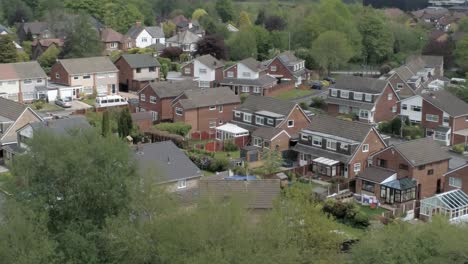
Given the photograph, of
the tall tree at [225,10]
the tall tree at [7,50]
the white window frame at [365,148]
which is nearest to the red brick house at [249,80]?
the tall tree at [7,50]

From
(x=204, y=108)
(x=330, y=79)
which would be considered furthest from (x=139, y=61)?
(x=330, y=79)

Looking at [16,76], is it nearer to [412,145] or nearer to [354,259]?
[412,145]

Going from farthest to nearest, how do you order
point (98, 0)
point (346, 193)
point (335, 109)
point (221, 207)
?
point (98, 0)
point (335, 109)
point (346, 193)
point (221, 207)

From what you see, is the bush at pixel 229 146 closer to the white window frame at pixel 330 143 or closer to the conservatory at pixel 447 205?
the white window frame at pixel 330 143

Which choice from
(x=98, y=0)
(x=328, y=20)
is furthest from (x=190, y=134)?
(x=98, y=0)

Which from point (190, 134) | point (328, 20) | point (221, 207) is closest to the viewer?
point (221, 207)

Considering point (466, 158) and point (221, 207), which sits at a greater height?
point (221, 207)

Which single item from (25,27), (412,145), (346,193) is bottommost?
(346,193)
